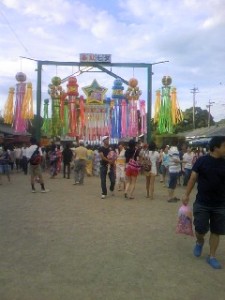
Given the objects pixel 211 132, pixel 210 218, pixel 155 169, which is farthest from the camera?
pixel 211 132

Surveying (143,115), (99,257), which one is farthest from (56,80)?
(99,257)

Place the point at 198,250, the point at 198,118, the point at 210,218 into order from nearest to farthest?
the point at 210,218, the point at 198,250, the point at 198,118

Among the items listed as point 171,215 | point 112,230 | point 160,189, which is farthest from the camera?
point 160,189

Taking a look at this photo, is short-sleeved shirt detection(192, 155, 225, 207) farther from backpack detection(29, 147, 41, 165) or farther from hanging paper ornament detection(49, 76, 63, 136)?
hanging paper ornament detection(49, 76, 63, 136)

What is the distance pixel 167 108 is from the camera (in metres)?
21.5

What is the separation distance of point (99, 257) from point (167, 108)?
54.4 feet

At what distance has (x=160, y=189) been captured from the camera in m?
14.4

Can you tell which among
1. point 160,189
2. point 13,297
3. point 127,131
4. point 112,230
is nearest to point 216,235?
point 112,230

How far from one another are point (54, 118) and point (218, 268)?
1769cm

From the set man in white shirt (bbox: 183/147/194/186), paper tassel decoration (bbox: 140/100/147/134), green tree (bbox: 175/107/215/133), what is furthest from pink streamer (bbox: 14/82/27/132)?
green tree (bbox: 175/107/215/133)

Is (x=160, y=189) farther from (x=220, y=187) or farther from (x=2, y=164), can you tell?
(x=220, y=187)

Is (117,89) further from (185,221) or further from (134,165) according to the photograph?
(185,221)

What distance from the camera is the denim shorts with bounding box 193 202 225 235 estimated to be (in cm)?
554

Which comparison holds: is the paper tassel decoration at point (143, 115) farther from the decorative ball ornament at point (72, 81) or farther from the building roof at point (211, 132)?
the building roof at point (211, 132)
